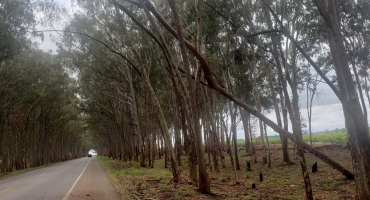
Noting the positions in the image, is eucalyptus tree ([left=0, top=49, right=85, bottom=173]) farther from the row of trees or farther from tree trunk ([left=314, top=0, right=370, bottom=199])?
tree trunk ([left=314, top=0, right=370, bottom=199])

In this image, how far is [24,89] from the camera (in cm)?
2883

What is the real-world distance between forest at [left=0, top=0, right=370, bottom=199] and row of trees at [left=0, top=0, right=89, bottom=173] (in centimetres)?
10

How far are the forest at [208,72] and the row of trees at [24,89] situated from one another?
0.10m

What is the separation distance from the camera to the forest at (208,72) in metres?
7.22

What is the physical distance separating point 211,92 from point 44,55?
15664 millimetres

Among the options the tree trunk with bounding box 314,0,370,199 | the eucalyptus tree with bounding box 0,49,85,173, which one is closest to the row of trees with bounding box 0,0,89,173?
the eucalyptus tree with bounding box 0,49,85,173

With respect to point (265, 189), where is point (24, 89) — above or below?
above

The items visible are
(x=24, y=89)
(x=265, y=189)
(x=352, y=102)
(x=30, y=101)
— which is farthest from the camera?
(x=30, y=101)

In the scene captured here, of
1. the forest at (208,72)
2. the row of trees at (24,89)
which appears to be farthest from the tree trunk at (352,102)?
the row of trees at (24,89)

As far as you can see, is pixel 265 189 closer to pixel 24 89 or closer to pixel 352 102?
pixel 352 102

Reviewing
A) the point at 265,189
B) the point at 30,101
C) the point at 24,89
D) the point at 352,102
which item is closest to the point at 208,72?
the point at 352,102

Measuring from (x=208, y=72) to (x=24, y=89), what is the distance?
87.0 feet

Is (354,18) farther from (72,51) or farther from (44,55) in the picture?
(44,55)

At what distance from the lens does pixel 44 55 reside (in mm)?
27594
